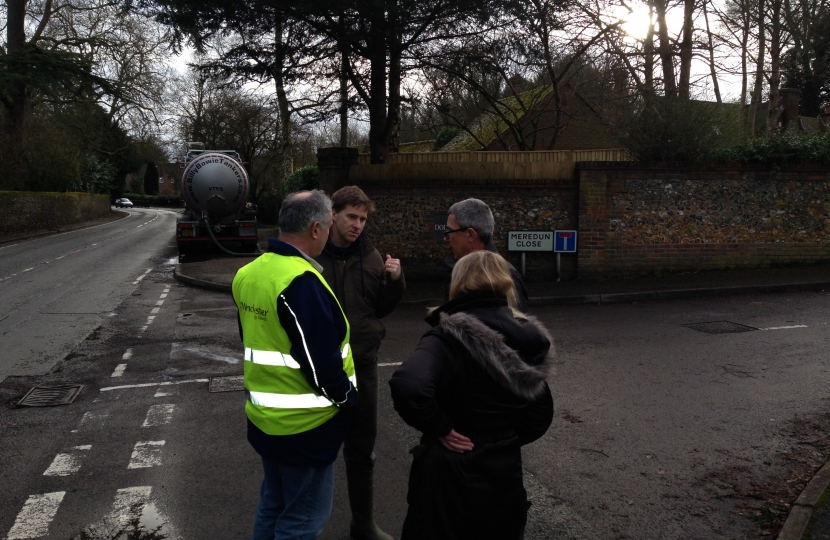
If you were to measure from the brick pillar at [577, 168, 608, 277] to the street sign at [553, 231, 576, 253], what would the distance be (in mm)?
135

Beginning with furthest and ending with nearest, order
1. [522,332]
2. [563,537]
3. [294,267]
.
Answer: [563,537] < [294,267] < [522,332]

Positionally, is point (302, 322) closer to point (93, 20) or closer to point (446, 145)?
point (446, 145)

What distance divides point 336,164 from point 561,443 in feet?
32.4

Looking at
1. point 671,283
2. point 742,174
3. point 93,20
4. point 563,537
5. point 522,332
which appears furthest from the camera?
point 93,20

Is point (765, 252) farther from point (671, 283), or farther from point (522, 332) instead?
point (522, 332)

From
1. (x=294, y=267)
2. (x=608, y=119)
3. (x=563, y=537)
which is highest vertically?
(x=608, y=119)

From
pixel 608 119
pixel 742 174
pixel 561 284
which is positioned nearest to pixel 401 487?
pixel 561 284

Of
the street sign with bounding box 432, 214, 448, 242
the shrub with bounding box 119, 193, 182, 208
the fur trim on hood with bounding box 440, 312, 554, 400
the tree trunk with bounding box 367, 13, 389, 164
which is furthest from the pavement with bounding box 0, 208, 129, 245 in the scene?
the shrub with bounding box 119, 193, 182, 208

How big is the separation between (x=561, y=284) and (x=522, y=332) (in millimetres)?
10656

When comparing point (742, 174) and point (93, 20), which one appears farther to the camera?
point (93, 20)

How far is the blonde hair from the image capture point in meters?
2.53

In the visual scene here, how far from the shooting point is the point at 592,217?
13156 millimetres

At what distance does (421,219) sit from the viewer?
1345 cm

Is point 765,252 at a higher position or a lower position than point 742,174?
lower
